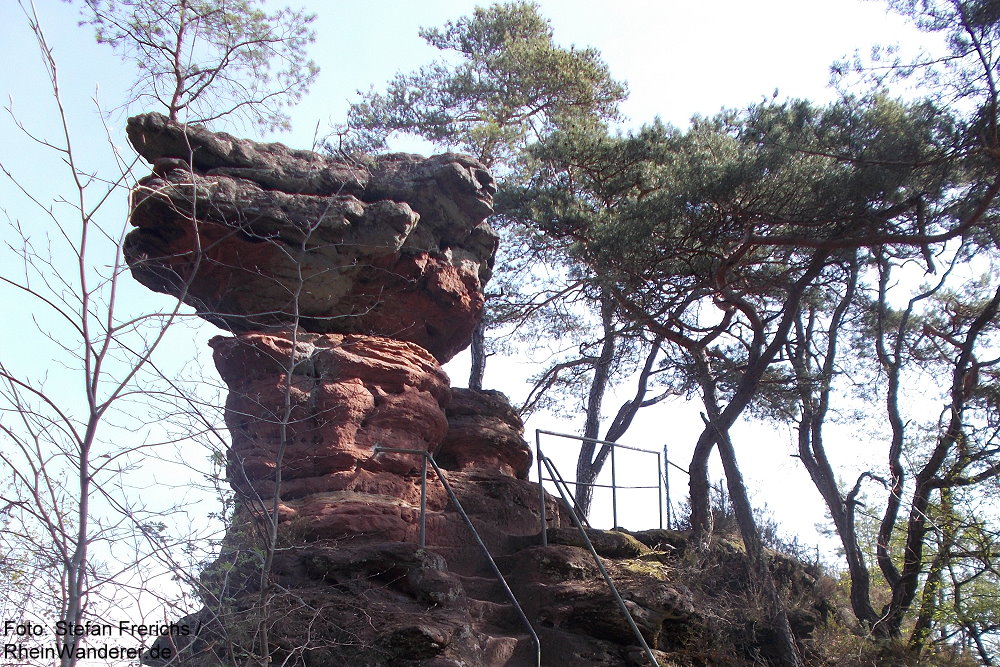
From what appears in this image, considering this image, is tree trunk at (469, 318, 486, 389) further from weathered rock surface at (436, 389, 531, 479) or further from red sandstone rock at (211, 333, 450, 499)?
red sandstone rock at (211, 333, 450, 499)

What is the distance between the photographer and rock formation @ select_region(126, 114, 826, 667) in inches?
279

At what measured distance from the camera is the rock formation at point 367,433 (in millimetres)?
7086

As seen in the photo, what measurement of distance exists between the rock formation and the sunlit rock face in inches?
1.0

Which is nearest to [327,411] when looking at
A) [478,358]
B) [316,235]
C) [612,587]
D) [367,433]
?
[367,433]

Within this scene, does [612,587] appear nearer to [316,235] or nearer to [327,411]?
[327,411]

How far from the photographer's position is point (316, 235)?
10109 mm

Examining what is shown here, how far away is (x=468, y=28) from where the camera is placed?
1788cm

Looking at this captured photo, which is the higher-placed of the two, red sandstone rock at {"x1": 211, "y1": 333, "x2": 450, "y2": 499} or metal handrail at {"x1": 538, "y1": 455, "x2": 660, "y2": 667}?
red sandstone rock at {"x1": 211, "y1": 333, "x2": 450, "y2": 499}

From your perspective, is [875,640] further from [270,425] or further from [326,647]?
[270,425]

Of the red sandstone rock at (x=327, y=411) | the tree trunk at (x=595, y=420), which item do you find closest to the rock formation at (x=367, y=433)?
the red sandstone rock at (x=327, y=411)

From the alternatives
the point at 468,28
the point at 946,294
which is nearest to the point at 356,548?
the point at 946,294

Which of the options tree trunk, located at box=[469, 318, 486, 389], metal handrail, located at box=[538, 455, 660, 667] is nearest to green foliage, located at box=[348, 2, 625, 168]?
tree trunk, located at box=[469, 318, 486, 389]

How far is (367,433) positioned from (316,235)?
93.0 inches

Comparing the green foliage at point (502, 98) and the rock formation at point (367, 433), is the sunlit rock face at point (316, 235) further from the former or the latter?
the green foliage at point (502, 98)
